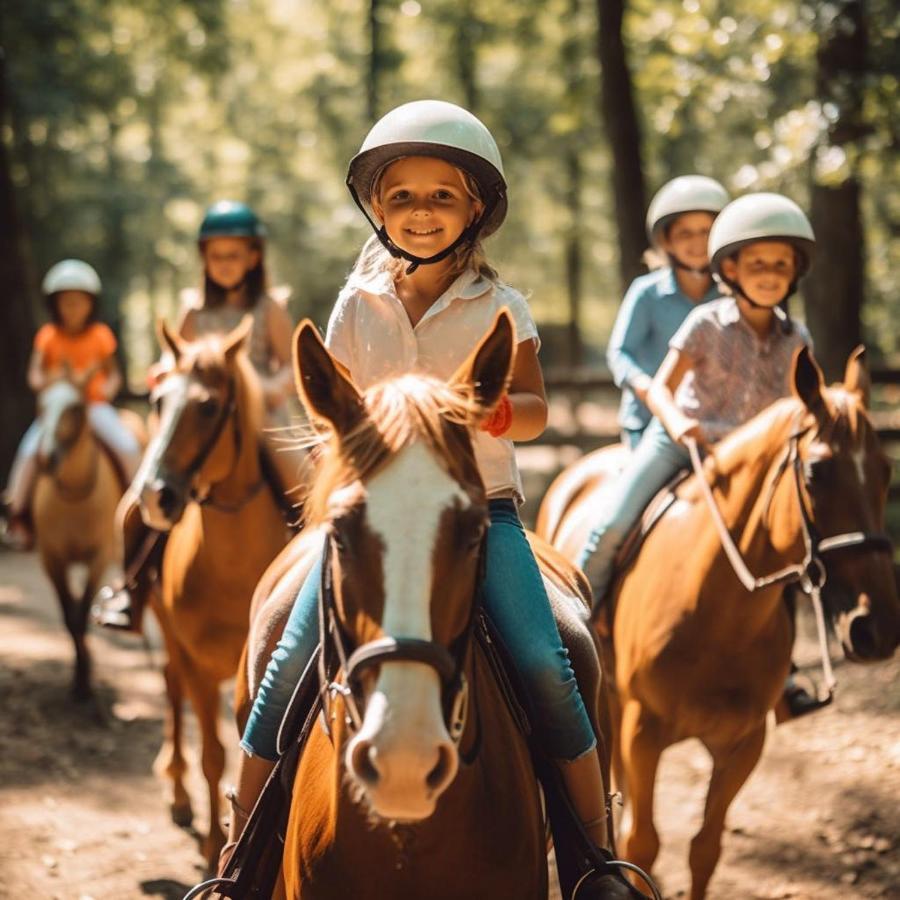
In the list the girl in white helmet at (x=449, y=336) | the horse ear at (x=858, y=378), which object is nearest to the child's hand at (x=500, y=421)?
the girl in white helmet at (x=449, y=336)

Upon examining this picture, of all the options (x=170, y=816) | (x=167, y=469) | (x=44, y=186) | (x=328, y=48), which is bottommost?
(x=170, y=816)

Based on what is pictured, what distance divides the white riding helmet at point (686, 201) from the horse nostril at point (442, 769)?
507 cm

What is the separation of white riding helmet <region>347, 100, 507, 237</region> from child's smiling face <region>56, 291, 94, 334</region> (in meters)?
7.15

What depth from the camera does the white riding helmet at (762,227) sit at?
5180 millimetres

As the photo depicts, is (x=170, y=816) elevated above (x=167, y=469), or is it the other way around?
(x=167, y=469)

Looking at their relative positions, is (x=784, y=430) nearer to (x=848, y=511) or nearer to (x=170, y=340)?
(x=848, y=511)

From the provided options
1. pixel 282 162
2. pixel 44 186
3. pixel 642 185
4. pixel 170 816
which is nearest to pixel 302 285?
pixel 282 162

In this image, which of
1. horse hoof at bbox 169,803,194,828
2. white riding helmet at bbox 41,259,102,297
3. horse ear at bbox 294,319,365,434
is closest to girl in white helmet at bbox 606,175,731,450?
horse hoof at bbox 169,803,194,828

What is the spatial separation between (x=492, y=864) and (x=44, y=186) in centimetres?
2104

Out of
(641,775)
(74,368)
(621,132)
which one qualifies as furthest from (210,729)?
(621,132)

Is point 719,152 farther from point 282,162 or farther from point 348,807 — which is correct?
point 348,807

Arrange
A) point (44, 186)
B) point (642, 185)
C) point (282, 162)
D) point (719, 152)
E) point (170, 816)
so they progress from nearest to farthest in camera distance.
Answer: point (170, 816)
point (642, 185)
point (44, 186)
point (719, 152)
point (282, 162)

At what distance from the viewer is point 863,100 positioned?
971cm

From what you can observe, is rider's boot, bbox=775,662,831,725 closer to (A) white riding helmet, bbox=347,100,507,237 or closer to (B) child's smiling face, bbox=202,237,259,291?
(A) white riding helmet, bbox=347,100,507,237
